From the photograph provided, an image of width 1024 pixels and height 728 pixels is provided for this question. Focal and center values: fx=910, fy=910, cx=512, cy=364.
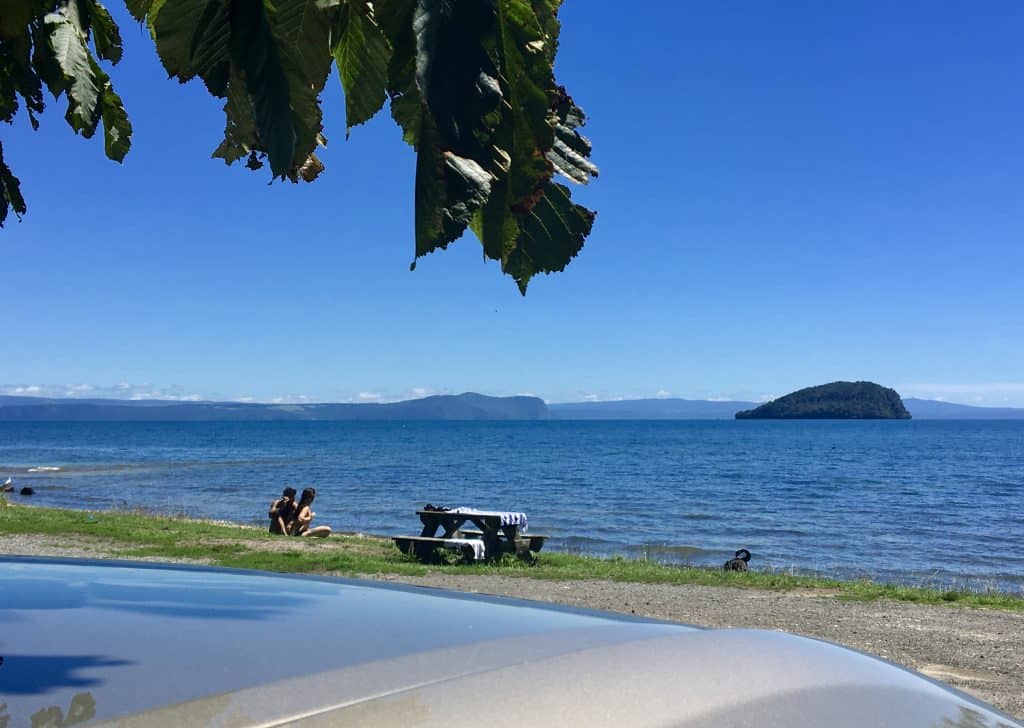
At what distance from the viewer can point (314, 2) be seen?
4.98 ft

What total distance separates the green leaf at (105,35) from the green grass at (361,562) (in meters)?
10.3

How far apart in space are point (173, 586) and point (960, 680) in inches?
283

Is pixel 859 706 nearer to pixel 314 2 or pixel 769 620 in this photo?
pixel 314 2

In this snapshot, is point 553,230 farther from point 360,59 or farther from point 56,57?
Result: point 56,57

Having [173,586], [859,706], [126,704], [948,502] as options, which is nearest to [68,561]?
[173,586]

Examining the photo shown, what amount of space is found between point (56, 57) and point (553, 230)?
113 cm

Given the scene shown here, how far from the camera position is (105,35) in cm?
217

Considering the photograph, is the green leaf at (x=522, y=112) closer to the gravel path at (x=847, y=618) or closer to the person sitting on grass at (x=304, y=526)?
the gravel path at (x=847, y=618)

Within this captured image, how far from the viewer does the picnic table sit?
14000 mm


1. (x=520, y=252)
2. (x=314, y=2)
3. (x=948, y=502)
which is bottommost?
(x=948, y=502)

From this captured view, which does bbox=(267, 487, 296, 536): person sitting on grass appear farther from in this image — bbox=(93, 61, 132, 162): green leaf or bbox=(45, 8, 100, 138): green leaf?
bbox=(45, 8, 100, 138): green leaf

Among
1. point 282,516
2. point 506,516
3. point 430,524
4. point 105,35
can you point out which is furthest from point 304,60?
point 282,516

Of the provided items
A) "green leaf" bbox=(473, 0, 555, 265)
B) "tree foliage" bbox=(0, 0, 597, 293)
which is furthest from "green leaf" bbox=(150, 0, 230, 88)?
"green leaf" bbox=(473, 0, 555, 265)

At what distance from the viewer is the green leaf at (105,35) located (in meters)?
2.14
